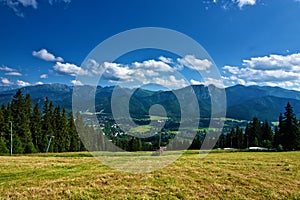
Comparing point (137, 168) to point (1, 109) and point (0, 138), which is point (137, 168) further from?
point (1, 109)

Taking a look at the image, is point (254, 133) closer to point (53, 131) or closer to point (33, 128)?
point (53, 131)

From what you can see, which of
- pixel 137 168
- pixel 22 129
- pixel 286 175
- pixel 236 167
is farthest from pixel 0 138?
pixel 286 175

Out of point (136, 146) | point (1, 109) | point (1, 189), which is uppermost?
point (1, 109)

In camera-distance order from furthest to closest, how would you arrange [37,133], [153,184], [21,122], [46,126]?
1. [46,126]
2. [37,133]
3. [21,122]
4. [153,184]

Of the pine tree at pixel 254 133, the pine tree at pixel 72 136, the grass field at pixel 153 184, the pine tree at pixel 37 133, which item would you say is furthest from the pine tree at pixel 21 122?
the pine tree at pixel 254 133

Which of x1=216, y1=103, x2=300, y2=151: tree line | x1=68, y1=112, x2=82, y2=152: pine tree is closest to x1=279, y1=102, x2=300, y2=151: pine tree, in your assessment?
x1=216, y1=103, x2=300, y2=151: tree line

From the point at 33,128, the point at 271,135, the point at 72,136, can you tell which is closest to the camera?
the point at 33,128

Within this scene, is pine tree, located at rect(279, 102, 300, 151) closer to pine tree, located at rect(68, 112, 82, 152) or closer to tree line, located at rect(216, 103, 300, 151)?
tree line, located at rect(216, 103, 300, 151)

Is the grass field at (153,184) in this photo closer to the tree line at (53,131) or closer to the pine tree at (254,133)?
the tree line at (53,131)

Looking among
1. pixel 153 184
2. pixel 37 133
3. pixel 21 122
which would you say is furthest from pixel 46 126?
pixel 153 184

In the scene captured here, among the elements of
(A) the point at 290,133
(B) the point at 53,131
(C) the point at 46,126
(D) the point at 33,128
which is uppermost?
(C) the point at 46,126

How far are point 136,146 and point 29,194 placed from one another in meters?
84.7

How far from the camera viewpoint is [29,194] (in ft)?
41.2

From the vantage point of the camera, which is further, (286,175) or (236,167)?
(236,167)
